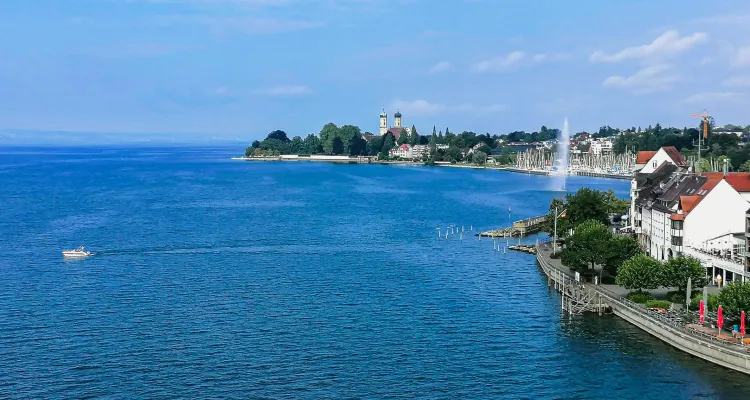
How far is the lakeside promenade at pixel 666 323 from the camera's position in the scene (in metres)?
39.7

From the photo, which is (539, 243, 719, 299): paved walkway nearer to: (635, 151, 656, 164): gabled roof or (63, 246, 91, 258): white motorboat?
(635, 151, 656, 164): gabled roof

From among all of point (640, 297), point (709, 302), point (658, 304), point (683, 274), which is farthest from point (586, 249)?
point (709, 302)

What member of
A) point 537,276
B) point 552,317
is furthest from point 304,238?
point 552,317

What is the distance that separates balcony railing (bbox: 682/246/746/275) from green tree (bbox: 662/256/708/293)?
6.62 ft

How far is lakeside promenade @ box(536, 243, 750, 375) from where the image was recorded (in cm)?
3966

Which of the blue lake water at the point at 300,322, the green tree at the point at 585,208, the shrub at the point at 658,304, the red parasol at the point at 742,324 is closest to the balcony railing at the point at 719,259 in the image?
the shrub at the point at 658,304

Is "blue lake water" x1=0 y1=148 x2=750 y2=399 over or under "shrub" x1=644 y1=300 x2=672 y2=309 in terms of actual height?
under

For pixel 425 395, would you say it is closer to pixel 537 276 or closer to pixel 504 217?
pixel 537 276

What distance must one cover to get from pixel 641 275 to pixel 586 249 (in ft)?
24.1

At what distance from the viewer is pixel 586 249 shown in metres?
56.7

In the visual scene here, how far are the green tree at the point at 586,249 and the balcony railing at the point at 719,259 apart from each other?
5.44 meters

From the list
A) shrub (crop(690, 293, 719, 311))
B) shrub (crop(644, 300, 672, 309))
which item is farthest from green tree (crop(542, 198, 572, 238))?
shrub (crop(690, 293, 719, 311))

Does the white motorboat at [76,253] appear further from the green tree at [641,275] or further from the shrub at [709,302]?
the shrub at [709,302]

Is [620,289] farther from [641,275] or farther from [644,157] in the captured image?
[644,157]
